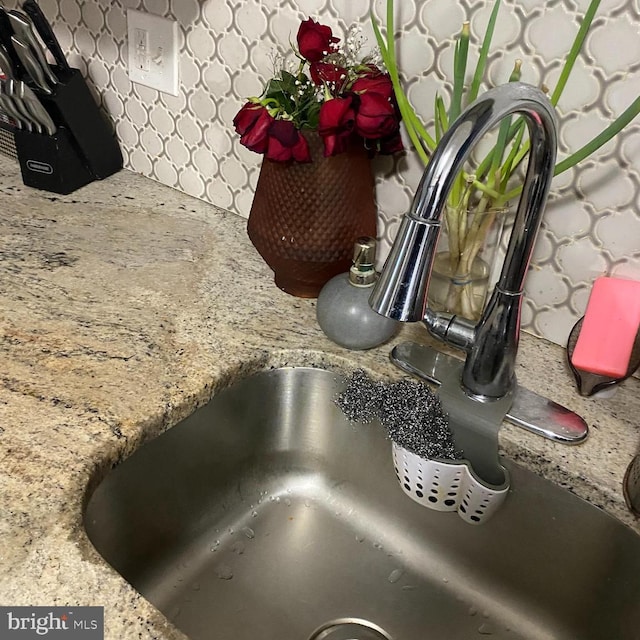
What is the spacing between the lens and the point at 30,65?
3.41 ft

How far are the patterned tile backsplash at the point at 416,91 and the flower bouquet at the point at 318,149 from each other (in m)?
0.06

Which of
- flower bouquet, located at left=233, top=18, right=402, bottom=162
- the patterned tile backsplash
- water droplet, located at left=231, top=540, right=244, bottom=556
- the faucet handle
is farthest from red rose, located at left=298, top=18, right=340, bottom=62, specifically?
water droplet, located at left=231, top=540, right=244, bottom=556

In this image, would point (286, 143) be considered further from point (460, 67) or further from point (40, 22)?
point (40, 22)

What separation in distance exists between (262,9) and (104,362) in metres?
0.54

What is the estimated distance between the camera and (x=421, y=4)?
82 cm

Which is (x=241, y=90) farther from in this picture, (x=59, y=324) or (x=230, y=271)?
(x=59, y=324)

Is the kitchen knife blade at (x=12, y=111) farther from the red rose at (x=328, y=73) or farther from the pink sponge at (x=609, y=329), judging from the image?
the pink sponge at (x=609, y=329)

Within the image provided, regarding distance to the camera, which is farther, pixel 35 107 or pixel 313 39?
pixel 35 107

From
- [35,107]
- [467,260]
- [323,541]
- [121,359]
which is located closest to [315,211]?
[467,260]

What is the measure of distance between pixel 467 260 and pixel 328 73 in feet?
0.89

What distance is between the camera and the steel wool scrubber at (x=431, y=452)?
759 mm

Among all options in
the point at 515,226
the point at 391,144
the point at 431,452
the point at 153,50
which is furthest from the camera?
the point at 153,50

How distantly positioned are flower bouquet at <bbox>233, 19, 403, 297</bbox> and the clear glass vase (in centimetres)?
13

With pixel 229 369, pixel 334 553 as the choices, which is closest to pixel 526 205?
pixel 229 369
